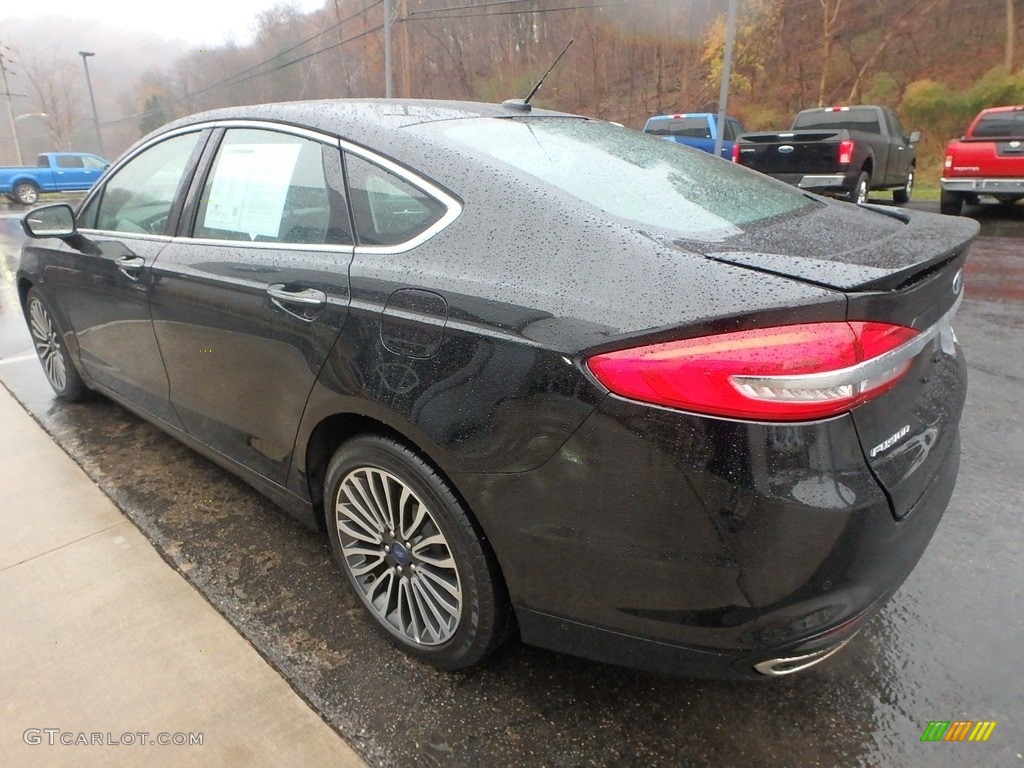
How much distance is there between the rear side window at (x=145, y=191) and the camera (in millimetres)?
2914

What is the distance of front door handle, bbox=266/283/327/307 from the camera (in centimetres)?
207

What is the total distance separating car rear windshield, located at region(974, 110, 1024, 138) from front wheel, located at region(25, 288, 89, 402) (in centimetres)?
1242

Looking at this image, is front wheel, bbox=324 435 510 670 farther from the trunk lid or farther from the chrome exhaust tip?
the trunk lid

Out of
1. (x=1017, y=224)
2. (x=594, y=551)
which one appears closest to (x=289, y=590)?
(x=594, y=551)

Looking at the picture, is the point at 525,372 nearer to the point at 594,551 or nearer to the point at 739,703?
the point at 594,551

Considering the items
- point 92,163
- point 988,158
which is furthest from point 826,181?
point 92,163

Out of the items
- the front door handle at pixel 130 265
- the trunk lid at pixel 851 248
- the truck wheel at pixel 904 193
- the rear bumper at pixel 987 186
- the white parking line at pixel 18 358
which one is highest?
the trunk lid at pixel 851 248

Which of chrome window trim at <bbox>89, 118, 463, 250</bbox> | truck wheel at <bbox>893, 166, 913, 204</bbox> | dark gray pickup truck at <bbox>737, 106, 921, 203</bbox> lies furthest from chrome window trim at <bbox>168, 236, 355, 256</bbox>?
truck wheel at <bbox>893, 166, 913, 204</bbox>

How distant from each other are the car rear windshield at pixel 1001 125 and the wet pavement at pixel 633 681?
33.6 feet

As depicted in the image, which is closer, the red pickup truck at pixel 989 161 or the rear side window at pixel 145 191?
the rear side window at pixel 145 191

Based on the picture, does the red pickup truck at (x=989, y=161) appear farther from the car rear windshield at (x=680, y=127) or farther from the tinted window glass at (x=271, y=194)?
the tinted window glass at (x=271, y=194)

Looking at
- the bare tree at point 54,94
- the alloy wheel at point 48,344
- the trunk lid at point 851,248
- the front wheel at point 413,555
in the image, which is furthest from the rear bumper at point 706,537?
the bare tree at point 54,94

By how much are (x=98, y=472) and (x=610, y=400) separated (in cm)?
289

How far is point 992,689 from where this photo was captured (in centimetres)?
194
